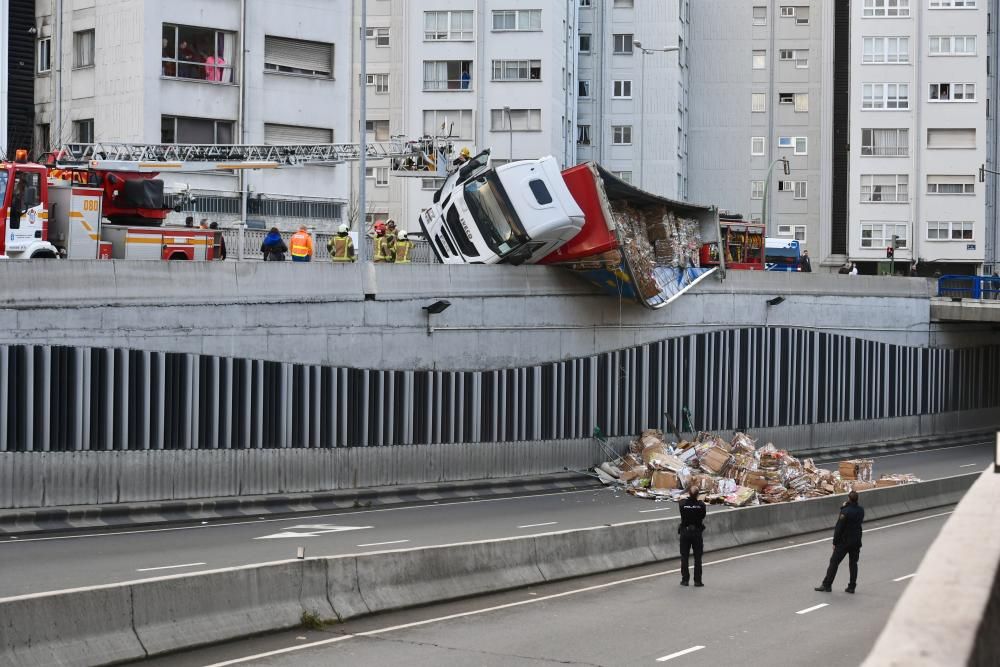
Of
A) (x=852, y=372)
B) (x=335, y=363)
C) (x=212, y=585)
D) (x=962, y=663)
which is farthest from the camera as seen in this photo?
(x=852, y=372)

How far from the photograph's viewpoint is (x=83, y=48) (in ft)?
182

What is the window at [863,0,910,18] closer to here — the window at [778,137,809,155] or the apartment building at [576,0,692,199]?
the window at [778,137,809,155]

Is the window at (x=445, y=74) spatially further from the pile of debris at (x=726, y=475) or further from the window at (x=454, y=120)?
the pile of debris at (x=726, y=475)

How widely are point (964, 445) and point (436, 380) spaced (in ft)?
92.1

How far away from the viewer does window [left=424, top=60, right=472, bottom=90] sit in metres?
80.1

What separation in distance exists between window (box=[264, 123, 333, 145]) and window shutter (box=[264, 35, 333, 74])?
231 centimetres

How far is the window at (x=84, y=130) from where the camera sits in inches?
2154

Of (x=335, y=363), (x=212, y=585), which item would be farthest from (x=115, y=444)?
Result: (x=212, y=585)

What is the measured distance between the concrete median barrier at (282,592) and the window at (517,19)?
5687 centimetres

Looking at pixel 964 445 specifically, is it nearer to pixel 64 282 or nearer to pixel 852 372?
pixel 852 372

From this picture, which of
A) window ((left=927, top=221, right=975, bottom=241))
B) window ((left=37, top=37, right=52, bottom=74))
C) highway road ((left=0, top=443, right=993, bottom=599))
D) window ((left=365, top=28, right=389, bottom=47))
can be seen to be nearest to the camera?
highway road ((left=0, top=443, right=993, bottom=599))

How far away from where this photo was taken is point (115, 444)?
27.2 meters

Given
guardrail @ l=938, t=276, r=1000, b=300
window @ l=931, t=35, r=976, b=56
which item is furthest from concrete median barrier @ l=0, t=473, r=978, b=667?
window @ l=931, t=35, r=976, b=56

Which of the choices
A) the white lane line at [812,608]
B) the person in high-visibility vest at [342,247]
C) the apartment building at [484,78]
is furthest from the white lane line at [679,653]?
the apartment building at [484,78]
